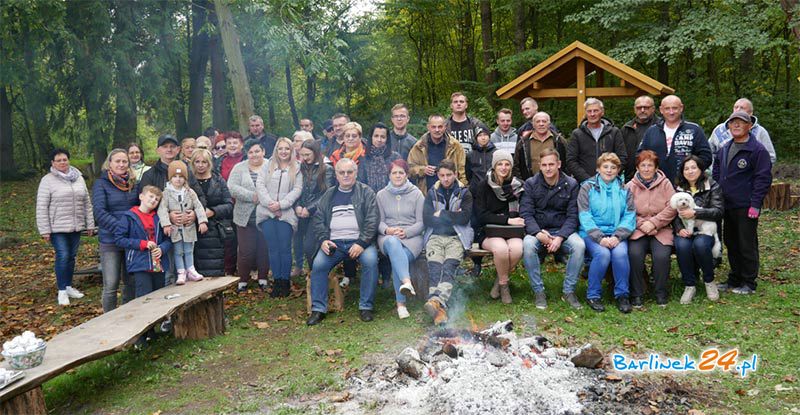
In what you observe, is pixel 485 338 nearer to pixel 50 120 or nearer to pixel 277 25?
pixel 277 25

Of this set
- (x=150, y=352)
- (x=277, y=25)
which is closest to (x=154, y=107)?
(x=277, y=25)

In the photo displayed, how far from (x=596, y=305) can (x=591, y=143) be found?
2.05 metres

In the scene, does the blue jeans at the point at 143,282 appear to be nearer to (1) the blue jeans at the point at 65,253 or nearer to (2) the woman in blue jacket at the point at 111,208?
(2) the woman in blue jacket at the point at 111,208

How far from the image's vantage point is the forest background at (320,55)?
12.7 meters

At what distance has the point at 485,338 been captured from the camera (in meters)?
4.98

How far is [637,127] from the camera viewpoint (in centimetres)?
721

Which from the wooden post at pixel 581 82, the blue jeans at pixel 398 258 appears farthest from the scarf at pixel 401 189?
the wooden post at pixel 581 82

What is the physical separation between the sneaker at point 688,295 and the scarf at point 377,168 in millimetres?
3505

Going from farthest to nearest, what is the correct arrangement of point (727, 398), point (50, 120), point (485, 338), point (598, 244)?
point (50, 120)
point (598, 244)
point (485, 338)
point (727, 398)

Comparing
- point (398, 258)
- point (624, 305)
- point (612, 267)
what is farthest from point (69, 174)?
point (624, 305)

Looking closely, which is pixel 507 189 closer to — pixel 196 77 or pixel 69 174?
pixel 69 174

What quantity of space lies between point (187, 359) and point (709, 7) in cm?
1539

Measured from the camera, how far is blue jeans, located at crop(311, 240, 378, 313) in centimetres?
635

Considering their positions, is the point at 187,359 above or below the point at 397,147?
below
